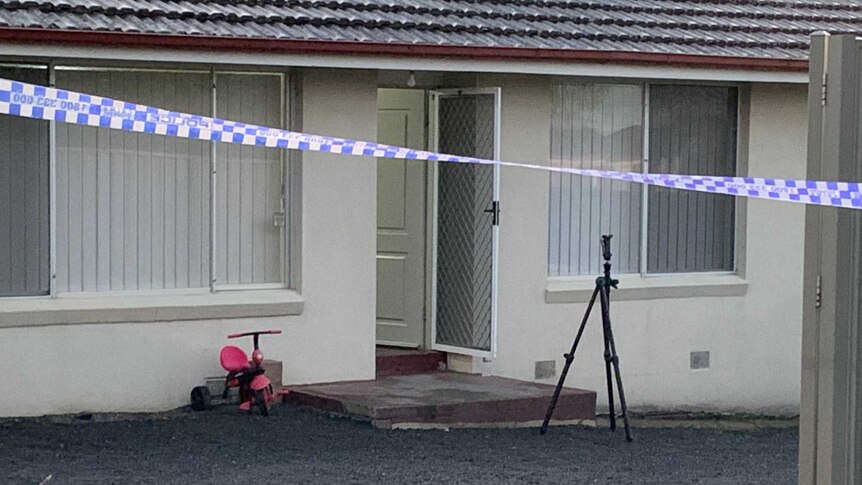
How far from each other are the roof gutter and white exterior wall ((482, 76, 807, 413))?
70 cm

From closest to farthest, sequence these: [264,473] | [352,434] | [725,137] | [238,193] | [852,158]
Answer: [852,158], [264,473], [352,434], [238,193], [725,137]

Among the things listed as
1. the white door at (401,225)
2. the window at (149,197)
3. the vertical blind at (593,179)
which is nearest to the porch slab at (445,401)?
the white door at (401,225)

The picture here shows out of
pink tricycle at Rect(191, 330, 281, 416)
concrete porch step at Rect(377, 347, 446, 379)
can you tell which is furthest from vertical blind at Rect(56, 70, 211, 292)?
concrete porch step at Rect(377, 347, 446, 379)

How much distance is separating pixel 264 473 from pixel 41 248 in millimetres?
2622

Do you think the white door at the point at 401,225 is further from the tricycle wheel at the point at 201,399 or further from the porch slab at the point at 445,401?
the tricycle wheel at the point at 201,399

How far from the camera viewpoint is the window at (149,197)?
10.3 metres

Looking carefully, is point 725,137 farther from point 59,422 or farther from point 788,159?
point 59,422

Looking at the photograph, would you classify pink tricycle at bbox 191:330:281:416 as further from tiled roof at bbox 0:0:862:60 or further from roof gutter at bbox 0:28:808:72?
tiled roof at bbox 0:0:862:60

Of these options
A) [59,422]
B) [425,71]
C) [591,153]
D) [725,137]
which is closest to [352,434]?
[59,422]

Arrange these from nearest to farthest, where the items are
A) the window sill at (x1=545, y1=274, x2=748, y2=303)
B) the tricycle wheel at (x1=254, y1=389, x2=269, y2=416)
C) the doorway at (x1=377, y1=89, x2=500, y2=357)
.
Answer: the tricycle wheel at (x1=254, y1=389, x2=269, y2=416)
the doorway at (x1=377, y1=89, x2=500, y2=357)
the window sill at (x1=545, y1=274, x2=748, y2=303)

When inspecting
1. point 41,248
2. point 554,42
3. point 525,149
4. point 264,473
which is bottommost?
point 264,473

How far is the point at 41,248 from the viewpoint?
10375mm

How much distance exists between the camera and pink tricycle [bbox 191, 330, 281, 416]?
1052 cm

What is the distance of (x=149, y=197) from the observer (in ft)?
35.5
